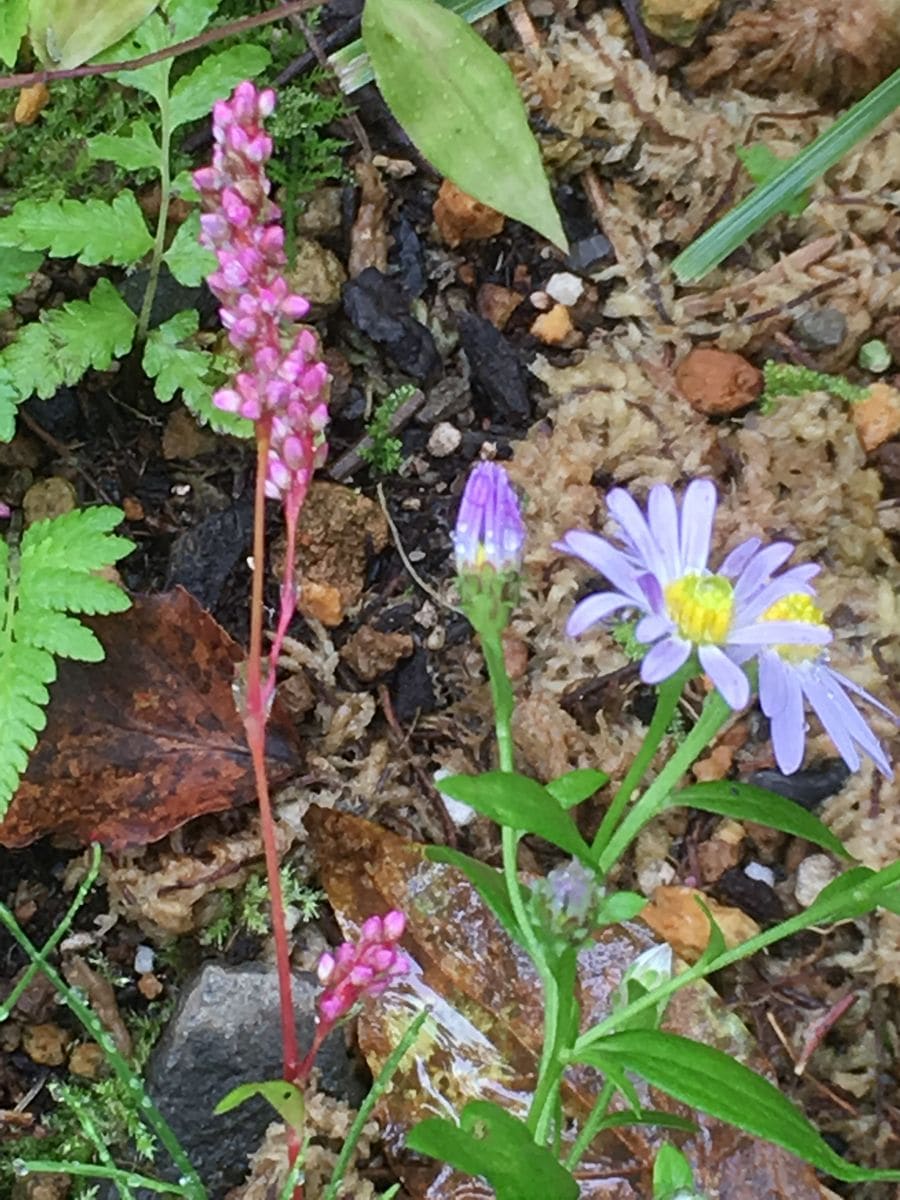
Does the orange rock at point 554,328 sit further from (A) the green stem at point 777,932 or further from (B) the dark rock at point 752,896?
(A) the green stem at point 777,932

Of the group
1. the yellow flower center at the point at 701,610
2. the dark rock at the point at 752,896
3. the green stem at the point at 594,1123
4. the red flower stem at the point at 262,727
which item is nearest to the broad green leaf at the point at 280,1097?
the red flower stem at the point at 262,727

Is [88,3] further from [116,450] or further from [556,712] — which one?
[556,712]

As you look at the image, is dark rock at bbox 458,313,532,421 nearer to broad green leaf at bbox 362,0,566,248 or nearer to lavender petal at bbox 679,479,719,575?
broad green leaf at bbox 362,0,566,248

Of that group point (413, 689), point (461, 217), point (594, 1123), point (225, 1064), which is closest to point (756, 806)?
point (594, 1123)

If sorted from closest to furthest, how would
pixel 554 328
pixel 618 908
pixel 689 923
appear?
pixel 618 908, pixel 689 923, pixel 554 328

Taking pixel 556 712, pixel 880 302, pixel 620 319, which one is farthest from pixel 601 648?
pixel 880 302

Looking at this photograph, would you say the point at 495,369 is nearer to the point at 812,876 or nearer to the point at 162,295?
the point at 162,295
